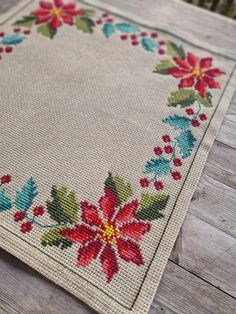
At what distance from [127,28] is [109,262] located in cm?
100

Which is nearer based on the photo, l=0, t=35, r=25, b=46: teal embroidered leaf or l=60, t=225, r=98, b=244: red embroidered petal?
l=60, t=225, r=98, b=244: red embroidered petal

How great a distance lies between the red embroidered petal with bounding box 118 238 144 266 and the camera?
0.85m

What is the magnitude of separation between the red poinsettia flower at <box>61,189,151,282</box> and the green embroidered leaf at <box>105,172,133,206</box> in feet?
0.05

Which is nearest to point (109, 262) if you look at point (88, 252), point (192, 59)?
point (88, 252)

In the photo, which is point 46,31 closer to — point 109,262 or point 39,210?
point 39,210

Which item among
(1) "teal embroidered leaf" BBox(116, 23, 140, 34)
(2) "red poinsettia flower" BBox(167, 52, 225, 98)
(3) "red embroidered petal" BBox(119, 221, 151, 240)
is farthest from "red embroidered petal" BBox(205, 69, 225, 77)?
(3) "red embroidered petal" BBox(119, 221, 151, 240)

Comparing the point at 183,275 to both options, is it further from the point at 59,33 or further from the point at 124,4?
the point at 124,4

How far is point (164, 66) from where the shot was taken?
4.21ft

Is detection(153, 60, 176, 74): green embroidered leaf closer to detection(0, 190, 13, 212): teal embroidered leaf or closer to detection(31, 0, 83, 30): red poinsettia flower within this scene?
detection(31, 0, 83, 30): red poinsettia flower

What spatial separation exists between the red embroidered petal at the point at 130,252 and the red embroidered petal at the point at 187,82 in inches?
24.9

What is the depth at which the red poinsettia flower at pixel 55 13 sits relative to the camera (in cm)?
141

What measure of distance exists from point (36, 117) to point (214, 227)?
0.66m

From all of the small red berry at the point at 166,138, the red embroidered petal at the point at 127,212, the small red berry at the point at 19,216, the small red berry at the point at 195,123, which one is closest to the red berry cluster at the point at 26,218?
the small red berry at the point at 19,216

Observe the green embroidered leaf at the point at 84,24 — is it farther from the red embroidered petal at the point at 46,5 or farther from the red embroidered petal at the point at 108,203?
the red embroidered petal at the point at 108,203
